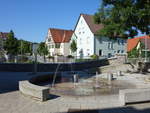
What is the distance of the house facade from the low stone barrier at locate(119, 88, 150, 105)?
42024mm

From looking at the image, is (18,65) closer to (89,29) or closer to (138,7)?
(138,7)

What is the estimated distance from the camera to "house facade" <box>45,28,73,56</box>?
4789 cm

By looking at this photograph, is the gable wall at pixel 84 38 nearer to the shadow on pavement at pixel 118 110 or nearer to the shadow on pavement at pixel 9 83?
the shadow on pavement at pixel 9 83

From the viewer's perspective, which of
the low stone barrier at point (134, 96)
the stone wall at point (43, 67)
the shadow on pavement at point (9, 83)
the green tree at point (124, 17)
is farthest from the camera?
the stone wall at point (43, 67)

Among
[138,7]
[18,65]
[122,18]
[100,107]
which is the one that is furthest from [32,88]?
[18,65]

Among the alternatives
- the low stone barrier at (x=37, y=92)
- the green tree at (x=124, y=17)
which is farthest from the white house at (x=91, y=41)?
the low stone barrier at (x=37, y=92)

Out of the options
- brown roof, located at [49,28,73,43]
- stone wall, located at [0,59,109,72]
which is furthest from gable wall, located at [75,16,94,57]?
stone wall, located at [0,59,109,72]

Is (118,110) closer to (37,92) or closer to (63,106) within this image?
(63,106)

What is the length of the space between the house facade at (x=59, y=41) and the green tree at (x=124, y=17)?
116 feet

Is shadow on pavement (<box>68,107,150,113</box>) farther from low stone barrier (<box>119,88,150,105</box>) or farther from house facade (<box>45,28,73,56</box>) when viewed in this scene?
house facade (<box>45,28,73,56</box>)

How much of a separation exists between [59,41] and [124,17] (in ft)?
132

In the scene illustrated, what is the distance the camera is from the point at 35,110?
5.45 metres

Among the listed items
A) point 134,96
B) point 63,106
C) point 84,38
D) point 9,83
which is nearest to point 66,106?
point 63,106

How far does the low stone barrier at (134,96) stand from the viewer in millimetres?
5801
